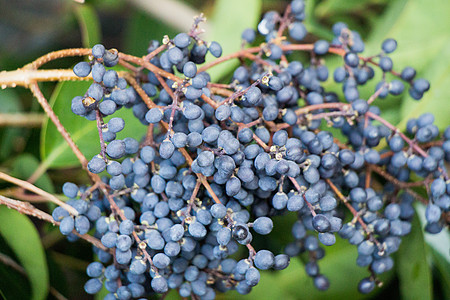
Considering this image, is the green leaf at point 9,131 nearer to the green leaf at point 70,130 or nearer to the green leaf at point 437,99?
the green leaf at point 70,130

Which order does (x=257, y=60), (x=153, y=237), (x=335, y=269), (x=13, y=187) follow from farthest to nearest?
1. (x=335, y=269)
2. (x=13, y=187)
3. (x=257, y=60)
4. (x=153, y=237)

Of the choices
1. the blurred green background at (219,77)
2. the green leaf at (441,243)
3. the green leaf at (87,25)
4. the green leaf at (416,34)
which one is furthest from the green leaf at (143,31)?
the green leaf at (441,243)

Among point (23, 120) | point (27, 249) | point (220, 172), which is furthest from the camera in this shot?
point (23, 120)

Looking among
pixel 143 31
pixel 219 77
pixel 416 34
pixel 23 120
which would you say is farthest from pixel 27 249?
pixel 416 34

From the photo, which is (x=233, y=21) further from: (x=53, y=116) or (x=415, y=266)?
(x=415, y=266)

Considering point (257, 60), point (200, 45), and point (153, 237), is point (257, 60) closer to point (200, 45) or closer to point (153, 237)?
point (200, 45)

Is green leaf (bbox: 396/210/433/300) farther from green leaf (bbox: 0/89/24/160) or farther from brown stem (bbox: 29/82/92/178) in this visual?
green leaf (bbox: 0/89/24/160)

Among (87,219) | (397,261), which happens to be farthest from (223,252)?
(397,261)
